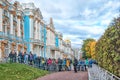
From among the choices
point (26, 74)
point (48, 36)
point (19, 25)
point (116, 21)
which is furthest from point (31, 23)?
point (116, 21)

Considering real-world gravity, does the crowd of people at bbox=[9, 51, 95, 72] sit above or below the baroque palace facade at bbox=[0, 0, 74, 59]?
below

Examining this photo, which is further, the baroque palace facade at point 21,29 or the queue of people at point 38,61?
the baroque palace facade at point 21,29

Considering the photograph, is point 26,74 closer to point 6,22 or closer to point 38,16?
point 6,22

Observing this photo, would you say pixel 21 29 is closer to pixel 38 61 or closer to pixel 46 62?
pixel 46 62

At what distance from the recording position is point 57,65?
34.9 m

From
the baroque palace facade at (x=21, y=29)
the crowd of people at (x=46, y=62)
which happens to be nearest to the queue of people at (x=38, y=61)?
the crowd of people at (x=46, y=62)

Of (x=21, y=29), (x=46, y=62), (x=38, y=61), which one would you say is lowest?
(x=46, y=62)

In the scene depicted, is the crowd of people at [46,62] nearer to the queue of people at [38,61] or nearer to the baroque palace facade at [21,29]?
the queue of people at [38,61]

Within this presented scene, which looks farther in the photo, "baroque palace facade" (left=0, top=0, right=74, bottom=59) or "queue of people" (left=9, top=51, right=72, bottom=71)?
"baroque palace facade" (left=0, top=0, right=74, bottom=59)

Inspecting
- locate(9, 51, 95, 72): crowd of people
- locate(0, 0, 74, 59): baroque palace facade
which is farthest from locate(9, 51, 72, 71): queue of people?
locate(0, 0, 74, 59): baroque palace facade

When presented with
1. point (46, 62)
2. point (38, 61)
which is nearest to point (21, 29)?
point (46, 62)

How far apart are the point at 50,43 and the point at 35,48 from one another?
1731 cm

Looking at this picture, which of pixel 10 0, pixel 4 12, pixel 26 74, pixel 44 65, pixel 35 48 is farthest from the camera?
pixel 35 48

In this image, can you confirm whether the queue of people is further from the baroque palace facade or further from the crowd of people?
the baroque palace facade
